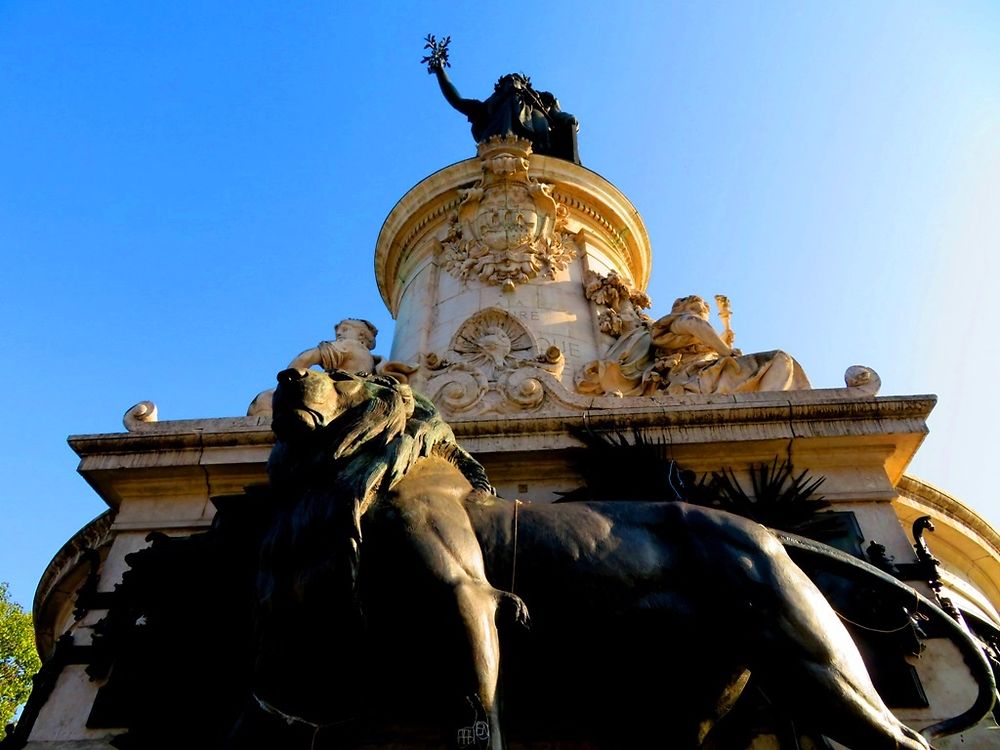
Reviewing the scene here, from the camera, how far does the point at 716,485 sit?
564 centimetres

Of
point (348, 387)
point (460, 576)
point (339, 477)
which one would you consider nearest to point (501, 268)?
point (348, 387)

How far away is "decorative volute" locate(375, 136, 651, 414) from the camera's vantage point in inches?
317

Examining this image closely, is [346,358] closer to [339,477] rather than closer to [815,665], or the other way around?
[339,477]

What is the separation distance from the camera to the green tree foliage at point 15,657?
24.1m

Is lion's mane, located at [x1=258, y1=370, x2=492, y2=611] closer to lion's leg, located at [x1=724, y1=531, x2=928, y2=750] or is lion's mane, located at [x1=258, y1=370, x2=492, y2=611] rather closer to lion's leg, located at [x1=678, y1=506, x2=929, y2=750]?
lion's leg, located at [x1=678, y1=506, x2=929, y2=750]

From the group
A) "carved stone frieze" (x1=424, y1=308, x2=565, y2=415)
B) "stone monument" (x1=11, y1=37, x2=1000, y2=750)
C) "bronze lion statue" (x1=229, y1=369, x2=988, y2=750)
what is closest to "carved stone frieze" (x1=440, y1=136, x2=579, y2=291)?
"carved stone frieze" (x1=424, y1=308, x2=565, y2=415)

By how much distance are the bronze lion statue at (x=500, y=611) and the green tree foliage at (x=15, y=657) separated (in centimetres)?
2570

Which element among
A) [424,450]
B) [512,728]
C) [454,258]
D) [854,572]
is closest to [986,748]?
[854,572]

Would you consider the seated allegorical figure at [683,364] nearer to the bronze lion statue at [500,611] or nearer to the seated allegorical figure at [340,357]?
the seated allegorical figure at [340,357]

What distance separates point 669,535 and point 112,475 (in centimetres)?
459

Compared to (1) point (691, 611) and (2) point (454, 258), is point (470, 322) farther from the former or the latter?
(1) point (691, 611)

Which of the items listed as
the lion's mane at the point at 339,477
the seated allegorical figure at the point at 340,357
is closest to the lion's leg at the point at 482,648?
the lion's mane at the point at 339,477

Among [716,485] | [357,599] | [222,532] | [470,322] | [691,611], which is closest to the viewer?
[357,599]

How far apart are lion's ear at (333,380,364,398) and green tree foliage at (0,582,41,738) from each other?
25581 millimetres
